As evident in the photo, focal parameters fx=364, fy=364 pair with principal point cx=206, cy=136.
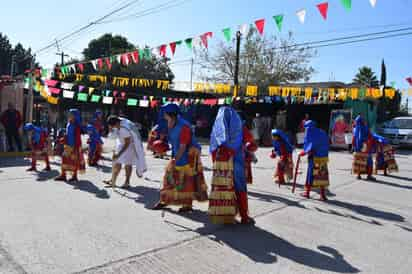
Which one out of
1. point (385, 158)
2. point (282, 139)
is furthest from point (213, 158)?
point (385, 158)

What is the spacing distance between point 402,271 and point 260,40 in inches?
1003

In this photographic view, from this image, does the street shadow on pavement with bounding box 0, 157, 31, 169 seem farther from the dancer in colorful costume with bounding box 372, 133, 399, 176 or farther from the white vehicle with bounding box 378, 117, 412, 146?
the white vehicle with bounding box 378, 117, 412, 146

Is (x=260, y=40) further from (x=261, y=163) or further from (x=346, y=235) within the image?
(x=346, y=235)

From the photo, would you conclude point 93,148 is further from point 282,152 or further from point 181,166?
point 181,166

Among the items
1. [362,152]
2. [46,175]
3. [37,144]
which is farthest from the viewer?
[362,152]

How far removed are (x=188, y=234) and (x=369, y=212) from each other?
322 centimetres

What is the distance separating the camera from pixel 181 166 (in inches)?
199

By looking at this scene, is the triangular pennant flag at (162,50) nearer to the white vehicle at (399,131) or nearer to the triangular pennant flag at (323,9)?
the triangular pennant flag at (323,9)

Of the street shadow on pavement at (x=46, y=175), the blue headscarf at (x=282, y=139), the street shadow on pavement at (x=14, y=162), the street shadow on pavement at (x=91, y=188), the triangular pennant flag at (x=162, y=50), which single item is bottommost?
the street shadow on pavement at (x=14, y=162)

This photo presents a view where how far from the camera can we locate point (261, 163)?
11938 mm

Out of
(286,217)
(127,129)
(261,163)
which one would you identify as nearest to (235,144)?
(286,217)

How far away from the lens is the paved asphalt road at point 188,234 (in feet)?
11.5

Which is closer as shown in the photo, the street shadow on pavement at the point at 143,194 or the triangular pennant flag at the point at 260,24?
the street shadow on pavement at the point at 143,194

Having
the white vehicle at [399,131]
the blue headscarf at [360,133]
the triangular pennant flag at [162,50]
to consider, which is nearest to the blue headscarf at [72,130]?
the triangular pennant flag at [162,50]
